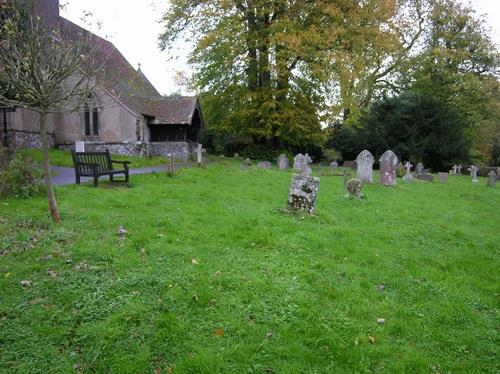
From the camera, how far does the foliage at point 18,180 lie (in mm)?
8539

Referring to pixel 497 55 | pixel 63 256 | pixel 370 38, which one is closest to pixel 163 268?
pixel 63 256

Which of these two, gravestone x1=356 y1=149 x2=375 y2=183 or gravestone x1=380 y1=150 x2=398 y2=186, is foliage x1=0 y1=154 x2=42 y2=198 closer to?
gravestone x1=356 y1=149 x2=375 y2=183

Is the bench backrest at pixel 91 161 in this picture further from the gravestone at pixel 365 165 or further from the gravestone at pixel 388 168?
the gravestone at pixel 388 168

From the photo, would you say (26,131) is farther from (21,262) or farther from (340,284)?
(340,284)

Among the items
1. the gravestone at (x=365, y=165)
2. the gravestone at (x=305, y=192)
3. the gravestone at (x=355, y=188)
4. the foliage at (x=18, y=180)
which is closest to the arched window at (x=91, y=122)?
the foliage at (x=18, y=180)

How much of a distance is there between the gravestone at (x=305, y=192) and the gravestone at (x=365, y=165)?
7.92 m

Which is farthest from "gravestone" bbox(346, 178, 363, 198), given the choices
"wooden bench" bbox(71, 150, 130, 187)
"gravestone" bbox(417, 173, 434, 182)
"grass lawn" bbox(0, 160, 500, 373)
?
"gravestone" bbox(417, 173, 434, 182)

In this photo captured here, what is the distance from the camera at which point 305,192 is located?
861 centimetres

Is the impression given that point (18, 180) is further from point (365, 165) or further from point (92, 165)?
point (365, 165)

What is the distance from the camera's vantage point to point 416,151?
2945cm

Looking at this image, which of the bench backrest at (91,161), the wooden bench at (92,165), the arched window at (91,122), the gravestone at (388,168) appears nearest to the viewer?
the wooden bench at (92,165)

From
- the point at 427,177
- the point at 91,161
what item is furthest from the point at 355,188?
the point at 427,177

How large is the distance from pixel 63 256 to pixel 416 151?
2915 cm

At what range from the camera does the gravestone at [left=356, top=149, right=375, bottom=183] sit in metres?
15.7
